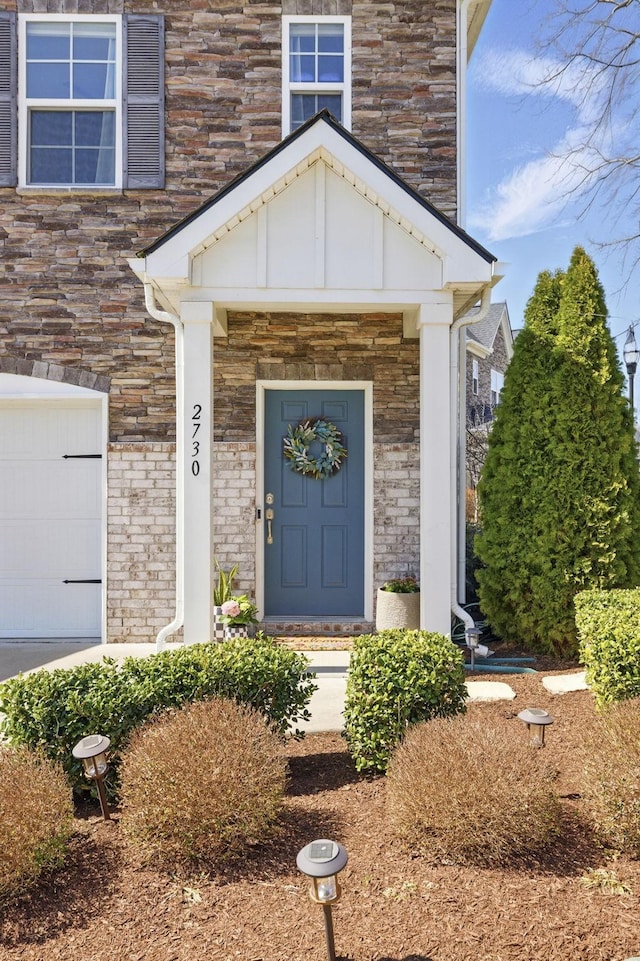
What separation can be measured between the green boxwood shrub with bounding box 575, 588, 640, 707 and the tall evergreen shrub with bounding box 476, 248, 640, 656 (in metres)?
1.19

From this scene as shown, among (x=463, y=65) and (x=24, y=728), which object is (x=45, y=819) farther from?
(x=463, y=65)

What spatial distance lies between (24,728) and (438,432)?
3342 mm

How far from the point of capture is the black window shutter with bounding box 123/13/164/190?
6262 mm

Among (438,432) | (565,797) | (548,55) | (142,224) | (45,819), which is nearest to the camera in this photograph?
(45,819)

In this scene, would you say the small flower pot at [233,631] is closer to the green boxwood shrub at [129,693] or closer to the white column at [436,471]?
the white column at [436,471]

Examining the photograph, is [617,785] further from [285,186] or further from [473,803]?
[285,186]

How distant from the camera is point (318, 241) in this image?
4.96 m

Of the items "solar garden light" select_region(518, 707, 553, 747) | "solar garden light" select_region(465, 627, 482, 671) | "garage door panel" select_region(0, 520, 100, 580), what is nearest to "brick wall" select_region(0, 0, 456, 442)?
"garage door panel" select_region(0, 520, 100, 580)

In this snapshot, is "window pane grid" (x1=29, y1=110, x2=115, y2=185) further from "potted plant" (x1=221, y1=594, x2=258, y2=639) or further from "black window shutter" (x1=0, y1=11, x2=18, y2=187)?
"potted plant" (x1=221, y1=594, x2=258, y2=639)

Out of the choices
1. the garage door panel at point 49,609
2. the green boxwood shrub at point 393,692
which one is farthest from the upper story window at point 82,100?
the green boxwood shrub at point 393,692

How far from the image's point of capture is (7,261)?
634 cm

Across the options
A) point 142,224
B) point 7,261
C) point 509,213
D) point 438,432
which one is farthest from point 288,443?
point 509,213

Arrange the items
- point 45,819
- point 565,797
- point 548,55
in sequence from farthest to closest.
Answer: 1. point 548,55
2. point 565,797
3. point 45,819

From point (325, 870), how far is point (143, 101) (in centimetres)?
655
